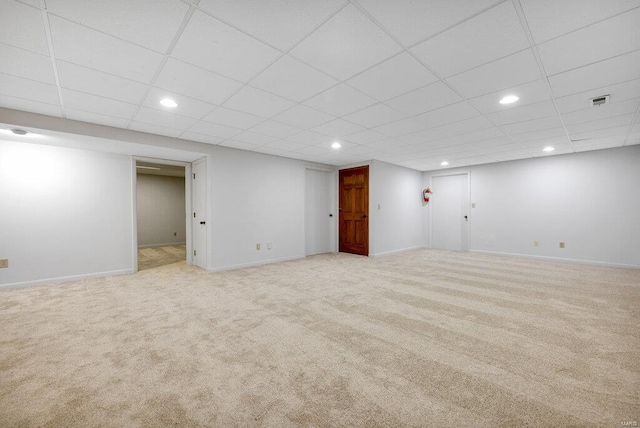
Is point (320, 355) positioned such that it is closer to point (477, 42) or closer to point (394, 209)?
point (477, 42)

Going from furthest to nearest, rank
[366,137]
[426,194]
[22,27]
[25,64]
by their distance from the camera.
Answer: [426,194] < [366,137] < [25,64] < [22,27]

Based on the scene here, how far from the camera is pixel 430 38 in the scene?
196 centimetres

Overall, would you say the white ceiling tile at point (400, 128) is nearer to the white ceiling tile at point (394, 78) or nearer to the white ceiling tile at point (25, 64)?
the white ceiling tile at point (394, 78)

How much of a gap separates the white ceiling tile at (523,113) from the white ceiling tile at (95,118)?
17.2 feet

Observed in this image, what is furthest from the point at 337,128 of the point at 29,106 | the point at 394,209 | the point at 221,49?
the point at 394,209

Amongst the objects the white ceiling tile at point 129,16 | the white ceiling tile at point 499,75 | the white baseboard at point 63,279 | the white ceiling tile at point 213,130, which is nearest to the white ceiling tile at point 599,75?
the white ceiling tile at point 499,75

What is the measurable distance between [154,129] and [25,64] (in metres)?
1.87

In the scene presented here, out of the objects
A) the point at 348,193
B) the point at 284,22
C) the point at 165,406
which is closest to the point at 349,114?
the point at 284,22

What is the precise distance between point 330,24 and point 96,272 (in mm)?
5616

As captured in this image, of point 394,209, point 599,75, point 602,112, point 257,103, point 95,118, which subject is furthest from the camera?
point 394,209

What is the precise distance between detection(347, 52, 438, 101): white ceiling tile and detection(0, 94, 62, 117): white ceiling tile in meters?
3.72

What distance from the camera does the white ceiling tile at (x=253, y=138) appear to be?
14.5 feet

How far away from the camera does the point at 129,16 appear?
173 cm

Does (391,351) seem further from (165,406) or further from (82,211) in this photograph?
(82,211)
